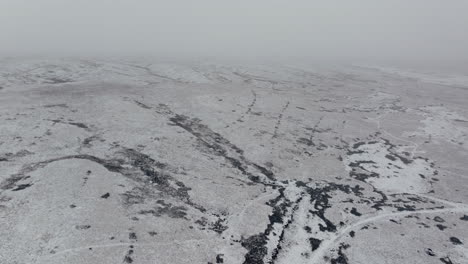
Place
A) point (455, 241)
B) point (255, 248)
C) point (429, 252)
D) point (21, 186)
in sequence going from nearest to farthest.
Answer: point (255, 248) → point (429, 252) → point (455, 241) → point (21, 186)

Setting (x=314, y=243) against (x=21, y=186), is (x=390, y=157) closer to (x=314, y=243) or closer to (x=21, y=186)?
(x=314, y=243)

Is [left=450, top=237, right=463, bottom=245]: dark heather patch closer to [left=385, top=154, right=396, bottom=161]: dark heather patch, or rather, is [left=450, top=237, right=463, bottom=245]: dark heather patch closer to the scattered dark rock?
[left=385, top=154, right=396, bottom=161]: dark heather patch

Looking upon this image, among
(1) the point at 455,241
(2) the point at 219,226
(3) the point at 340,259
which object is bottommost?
(3) the point at 340,259

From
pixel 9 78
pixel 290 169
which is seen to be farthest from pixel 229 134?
pixel 9 78

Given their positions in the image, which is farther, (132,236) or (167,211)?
(167,211)

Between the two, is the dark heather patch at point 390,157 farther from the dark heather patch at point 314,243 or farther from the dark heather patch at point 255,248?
the dark heather patch at point 255,248

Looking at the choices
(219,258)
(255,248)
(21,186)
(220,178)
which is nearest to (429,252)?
(255,248)

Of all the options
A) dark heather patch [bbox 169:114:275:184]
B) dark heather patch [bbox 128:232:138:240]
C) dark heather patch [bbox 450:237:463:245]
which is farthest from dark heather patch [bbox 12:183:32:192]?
dark heather patch [bbox 450:237:463:245]

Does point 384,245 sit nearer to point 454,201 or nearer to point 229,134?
point 454,201

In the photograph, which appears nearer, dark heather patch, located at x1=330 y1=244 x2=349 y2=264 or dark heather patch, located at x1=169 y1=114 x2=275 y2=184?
dark heather patch, located at x1=330 y1=244 x2=349 y2=264
